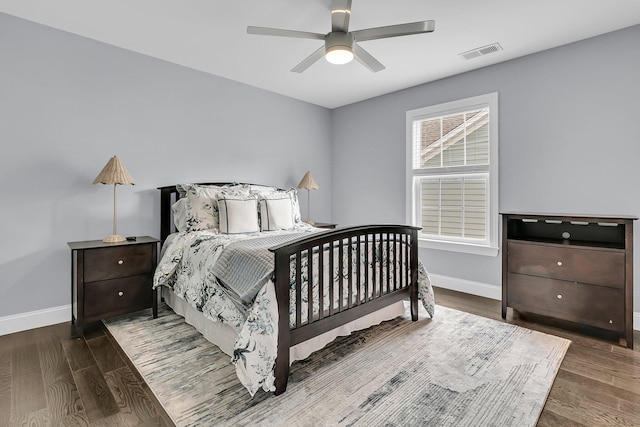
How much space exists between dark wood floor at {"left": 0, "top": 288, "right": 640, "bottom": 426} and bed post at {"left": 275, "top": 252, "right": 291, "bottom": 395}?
0.59 meters

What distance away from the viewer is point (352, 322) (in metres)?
2.42

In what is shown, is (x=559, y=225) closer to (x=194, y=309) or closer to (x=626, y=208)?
(x=626, y=208)

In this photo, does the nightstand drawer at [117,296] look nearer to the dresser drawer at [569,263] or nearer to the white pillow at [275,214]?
the white pillow at [275,214]

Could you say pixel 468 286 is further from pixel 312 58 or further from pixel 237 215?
pixel 312 58

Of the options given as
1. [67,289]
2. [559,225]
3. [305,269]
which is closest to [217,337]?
[305,269]

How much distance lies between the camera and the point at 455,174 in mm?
3861

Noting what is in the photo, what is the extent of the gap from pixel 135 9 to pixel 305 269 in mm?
2368

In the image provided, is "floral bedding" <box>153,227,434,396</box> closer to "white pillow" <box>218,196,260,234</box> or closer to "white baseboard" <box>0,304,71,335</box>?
"white pillow" <box>218,196,260,234</box>

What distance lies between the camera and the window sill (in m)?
3.55

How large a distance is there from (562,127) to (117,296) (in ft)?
14.2

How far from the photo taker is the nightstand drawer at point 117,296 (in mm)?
2607

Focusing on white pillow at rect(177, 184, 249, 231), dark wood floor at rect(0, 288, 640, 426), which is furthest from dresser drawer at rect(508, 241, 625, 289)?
white pillow at rect(177, 184, 249, 231)

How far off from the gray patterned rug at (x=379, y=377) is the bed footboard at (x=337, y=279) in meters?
0.22

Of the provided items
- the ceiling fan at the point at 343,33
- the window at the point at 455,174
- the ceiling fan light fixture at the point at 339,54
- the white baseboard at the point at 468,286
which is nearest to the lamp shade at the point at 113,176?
the ceiling fan at the point at 343,33
